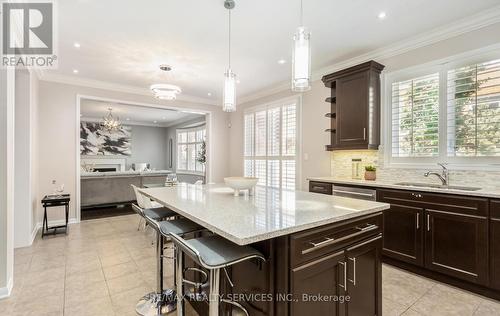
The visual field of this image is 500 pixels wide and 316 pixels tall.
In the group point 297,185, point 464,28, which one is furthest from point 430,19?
point 297,185

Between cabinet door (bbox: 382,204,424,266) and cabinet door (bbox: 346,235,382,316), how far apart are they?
3.98 feet

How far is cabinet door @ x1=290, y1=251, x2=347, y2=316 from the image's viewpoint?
1341 millimetres

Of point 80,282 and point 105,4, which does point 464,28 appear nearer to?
point 105,4

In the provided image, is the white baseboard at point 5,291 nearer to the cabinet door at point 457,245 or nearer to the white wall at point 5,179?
the white wall at point 5,179

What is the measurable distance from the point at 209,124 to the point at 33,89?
142 inches

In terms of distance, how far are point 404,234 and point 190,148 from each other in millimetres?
8454

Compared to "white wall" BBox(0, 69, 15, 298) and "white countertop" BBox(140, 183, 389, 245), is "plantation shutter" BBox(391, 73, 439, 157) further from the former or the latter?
"white wall" BBox(0, 69, 15, 298)

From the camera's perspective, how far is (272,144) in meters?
5.52

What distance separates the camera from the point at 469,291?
245 centimetres

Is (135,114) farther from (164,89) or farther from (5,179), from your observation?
(5,179)

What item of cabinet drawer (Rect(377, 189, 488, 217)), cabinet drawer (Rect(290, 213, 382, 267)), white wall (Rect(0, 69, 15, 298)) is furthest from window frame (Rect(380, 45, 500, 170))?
white wall (Rect(0, 69, 15, 298))

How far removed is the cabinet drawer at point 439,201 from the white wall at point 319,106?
1475 millimetres

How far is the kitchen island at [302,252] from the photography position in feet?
4.33

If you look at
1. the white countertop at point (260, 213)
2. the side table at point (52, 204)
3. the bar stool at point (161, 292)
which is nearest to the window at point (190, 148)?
the side table at point (52, 204)
